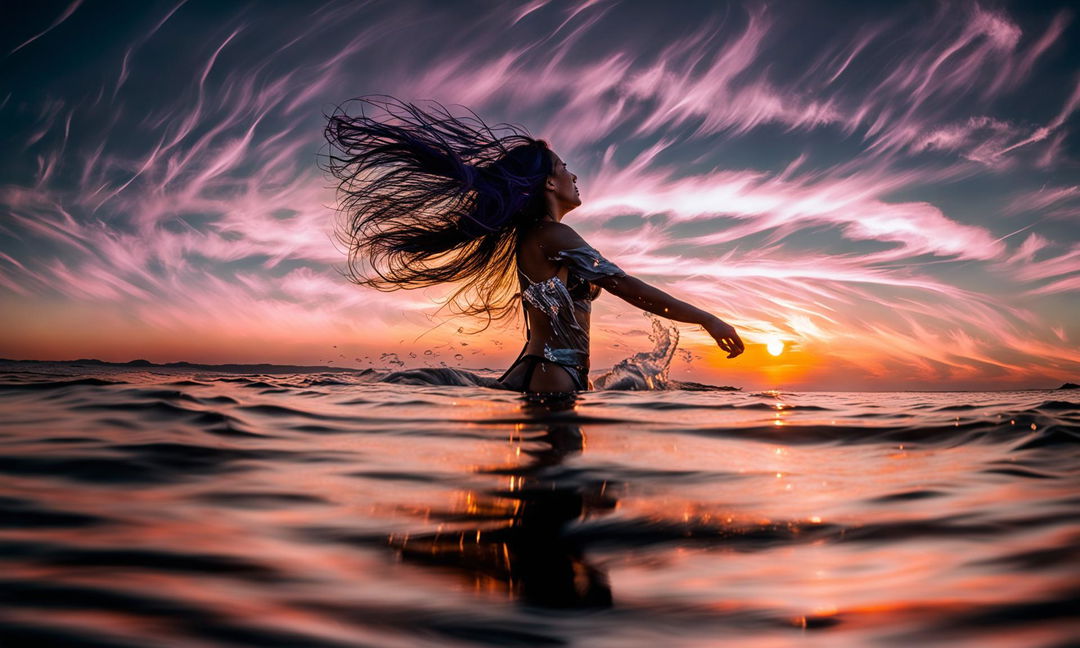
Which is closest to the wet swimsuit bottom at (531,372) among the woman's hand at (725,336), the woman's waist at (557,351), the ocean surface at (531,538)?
the woman's waist at (557,351)

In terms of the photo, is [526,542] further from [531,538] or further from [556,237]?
[556,237]

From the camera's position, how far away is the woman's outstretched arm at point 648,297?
17.4ft

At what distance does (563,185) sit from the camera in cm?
592

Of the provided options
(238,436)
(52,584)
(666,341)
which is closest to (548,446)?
(238,436)

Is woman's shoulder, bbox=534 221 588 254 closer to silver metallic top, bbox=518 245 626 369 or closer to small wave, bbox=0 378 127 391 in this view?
silver metallic top, bbox=518 245 626 369

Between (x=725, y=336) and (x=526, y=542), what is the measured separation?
413 cm

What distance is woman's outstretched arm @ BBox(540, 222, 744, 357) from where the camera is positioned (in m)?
5.30

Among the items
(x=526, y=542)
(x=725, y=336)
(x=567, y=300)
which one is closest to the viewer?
(x=526, y=542)

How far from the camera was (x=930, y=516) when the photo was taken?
1645 mm

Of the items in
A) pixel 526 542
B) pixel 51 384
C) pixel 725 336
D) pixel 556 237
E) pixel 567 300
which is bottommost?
pixel 526 542


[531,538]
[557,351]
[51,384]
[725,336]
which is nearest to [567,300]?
[557,351]

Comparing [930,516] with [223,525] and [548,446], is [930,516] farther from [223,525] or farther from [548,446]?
[223,525]

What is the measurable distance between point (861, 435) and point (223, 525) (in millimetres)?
2825

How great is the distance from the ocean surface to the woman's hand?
218 cm
